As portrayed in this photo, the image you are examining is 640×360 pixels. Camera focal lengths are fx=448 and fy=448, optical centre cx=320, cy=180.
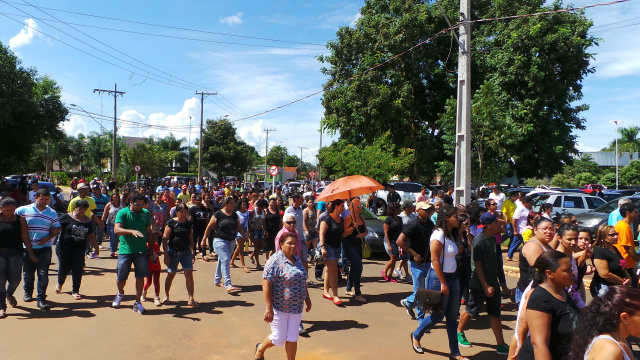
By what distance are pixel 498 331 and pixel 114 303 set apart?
217 inches

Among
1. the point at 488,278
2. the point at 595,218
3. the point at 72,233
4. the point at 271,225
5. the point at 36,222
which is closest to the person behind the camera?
the point at 488,278

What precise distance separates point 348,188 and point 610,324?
5.69 metres

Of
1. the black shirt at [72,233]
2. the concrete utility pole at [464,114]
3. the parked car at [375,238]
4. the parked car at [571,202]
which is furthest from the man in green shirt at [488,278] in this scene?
the parked car at [571,202]

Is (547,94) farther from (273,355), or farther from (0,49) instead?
(0,49)

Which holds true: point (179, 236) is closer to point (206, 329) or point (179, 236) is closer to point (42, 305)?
point (206, 329)

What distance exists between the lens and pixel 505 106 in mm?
24234

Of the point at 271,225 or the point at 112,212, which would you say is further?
the point at 112,212

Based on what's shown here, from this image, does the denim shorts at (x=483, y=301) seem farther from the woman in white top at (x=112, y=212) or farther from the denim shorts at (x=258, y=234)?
the woman in white top at (x=112, y=212)

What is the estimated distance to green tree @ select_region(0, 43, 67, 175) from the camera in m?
22.2

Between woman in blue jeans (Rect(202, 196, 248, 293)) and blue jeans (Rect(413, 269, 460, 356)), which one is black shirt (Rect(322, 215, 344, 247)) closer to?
woman in blue jeans (Rect(202, 196, 248, 293))

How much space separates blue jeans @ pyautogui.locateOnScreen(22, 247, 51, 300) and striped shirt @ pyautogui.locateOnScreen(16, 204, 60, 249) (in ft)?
0.37

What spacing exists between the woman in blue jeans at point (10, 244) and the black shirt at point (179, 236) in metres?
1.91

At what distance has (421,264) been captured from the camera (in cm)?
618

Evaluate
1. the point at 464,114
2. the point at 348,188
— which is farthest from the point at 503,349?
the point at 464,114
